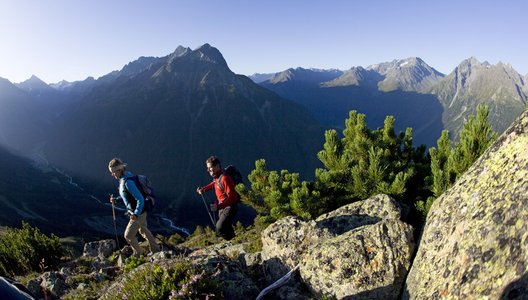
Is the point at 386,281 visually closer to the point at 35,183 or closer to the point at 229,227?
the point at 229,227

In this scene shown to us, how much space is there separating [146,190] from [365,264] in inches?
278

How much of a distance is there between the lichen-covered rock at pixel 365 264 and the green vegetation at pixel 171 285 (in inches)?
86.4

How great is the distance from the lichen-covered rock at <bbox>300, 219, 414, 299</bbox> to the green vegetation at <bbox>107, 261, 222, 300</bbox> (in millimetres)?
2196

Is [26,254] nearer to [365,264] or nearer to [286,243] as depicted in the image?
[286,243]

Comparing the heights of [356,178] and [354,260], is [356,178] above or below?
above

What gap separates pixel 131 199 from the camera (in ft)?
34.9

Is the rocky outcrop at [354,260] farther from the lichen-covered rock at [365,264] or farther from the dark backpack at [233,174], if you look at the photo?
the dark backpack at [233,174]

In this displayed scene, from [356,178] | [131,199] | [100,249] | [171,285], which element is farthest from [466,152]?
[100,249]

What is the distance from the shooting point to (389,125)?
12852 mm

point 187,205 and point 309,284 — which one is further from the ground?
point 309,284

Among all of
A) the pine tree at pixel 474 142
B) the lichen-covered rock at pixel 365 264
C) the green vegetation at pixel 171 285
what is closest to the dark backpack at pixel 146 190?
the green vegetation at pixel 171 285

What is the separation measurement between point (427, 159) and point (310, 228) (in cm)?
717

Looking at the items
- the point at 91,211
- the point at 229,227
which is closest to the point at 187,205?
the point at 91,211

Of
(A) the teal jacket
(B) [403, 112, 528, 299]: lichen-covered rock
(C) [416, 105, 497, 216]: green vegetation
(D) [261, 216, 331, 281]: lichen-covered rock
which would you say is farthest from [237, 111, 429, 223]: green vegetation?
(B) [403, 112, 528, 299]: lichen-covered rock
